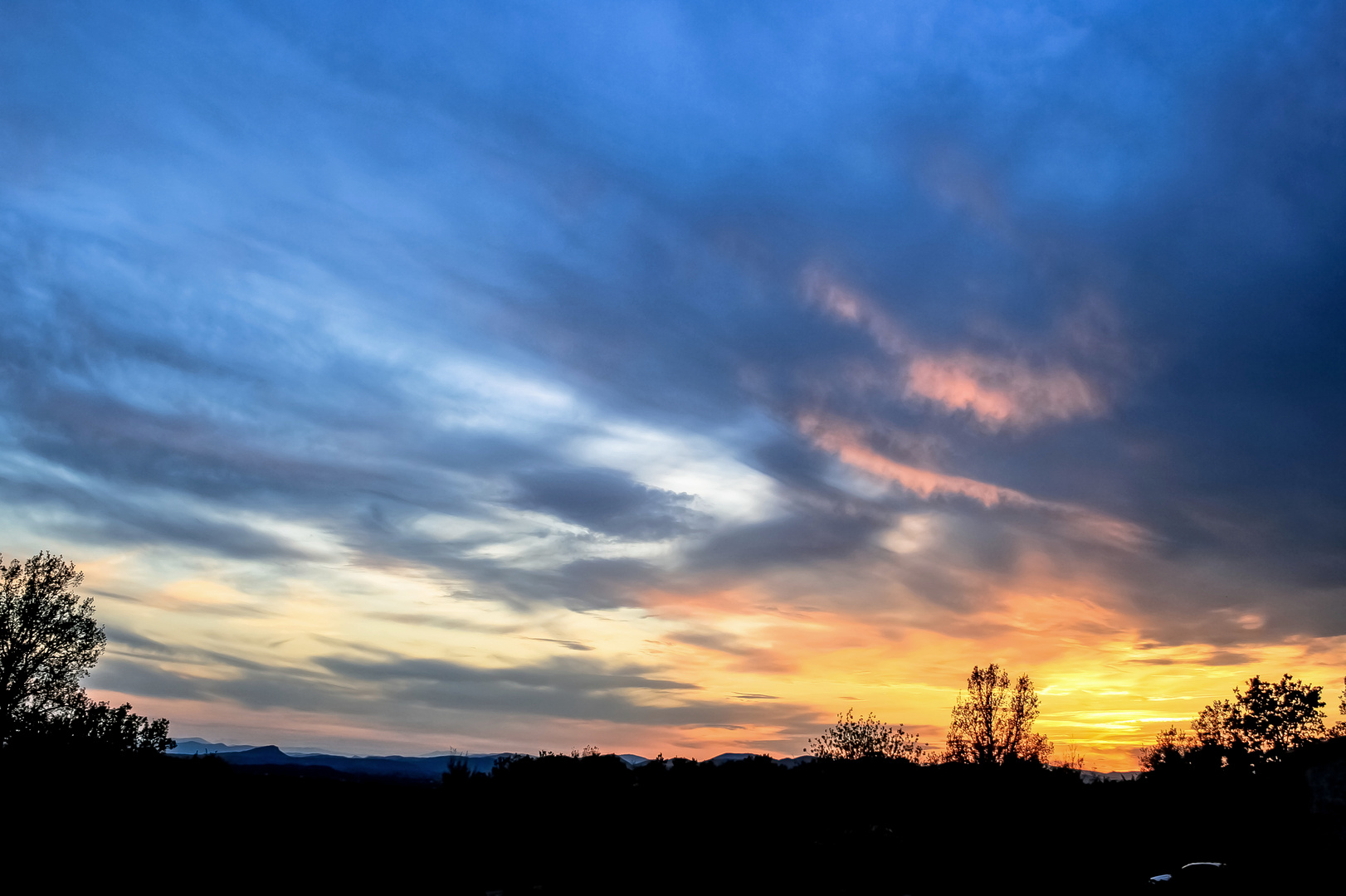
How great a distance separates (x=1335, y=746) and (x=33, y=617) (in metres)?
78.5

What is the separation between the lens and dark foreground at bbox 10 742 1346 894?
Answer: 2331cm

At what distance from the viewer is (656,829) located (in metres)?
38.5

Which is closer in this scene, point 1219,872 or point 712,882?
point 1219,872

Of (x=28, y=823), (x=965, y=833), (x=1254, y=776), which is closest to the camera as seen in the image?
(x=28, y=823)

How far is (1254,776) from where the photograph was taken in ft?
206

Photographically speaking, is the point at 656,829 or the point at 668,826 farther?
the point at 668,826

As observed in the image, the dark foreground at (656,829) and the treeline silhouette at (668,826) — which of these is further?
the treeline silhouette at (668,826)

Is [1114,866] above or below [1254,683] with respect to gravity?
below

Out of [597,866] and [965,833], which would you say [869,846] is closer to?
[965,833]

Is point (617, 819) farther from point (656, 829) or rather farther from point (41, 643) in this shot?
point (41, 643)

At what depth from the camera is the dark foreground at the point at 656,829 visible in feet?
76.5

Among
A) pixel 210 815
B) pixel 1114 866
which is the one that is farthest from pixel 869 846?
pixel 210 815

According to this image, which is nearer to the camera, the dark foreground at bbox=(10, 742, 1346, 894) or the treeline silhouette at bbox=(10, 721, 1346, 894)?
the dark foreground at bbox=(10, 742, 1346, 894)

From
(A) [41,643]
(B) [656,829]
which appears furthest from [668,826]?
(A) [41,643]
